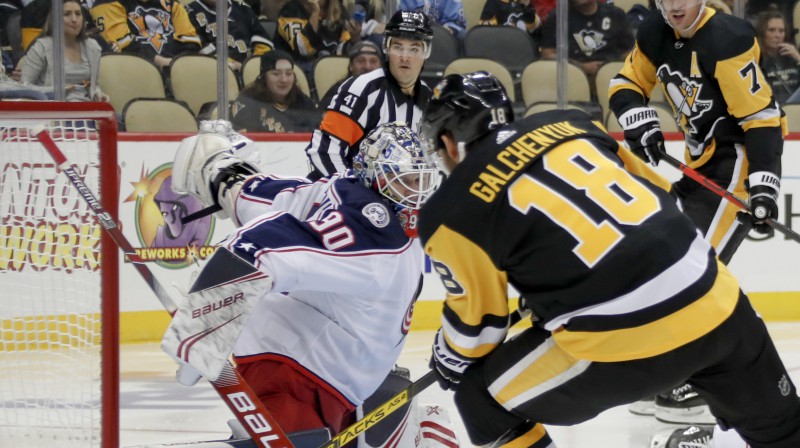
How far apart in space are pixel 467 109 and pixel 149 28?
11.6 ft

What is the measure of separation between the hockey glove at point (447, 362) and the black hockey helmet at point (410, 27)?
201cm

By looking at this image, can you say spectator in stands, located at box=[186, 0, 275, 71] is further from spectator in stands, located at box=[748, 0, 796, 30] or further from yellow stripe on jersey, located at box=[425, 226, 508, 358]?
yellow stripe on jersey, located at box=[425, 226, 508, 358]

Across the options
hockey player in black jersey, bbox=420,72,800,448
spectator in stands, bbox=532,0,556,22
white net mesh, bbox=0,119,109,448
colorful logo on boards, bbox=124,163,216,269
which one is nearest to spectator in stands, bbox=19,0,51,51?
colorful logo on boards, bbox=124,163,216,269

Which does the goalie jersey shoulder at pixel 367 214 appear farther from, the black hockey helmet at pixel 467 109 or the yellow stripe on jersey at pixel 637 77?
the yellow stripe on jersey at pixel 637 77

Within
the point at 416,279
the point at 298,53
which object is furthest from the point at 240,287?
the point at 298,53

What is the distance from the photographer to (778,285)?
533 cm

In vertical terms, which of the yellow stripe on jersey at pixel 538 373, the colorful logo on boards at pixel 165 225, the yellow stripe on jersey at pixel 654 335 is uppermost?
the yellow stripe on jersey at pixel 654 335

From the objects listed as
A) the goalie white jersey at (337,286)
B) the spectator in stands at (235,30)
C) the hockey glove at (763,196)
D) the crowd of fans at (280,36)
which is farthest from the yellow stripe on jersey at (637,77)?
the spectator in stands at (235,30)

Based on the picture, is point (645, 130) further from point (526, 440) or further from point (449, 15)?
point (449, 15)

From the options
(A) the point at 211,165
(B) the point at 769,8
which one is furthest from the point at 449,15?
(A) the point at 211,165

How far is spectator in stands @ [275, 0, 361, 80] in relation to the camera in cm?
530

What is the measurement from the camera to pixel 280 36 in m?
5.28

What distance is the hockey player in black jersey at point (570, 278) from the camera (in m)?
1.83

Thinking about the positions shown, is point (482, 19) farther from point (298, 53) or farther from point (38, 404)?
point (38, 404)
